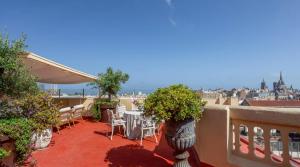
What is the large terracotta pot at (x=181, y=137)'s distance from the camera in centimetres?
446

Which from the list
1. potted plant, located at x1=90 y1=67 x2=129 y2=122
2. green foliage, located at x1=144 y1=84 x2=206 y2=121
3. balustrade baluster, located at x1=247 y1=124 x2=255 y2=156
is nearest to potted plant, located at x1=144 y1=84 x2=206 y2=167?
green foliage, located at x1=144 y1=84 x2=206 y2=121

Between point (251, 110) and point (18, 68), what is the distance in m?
4.03

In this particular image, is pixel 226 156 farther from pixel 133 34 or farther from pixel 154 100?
pixel 133 34

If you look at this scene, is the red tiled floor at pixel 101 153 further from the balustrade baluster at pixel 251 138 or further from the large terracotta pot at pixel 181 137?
the balustrade baluster at pixel 251 138

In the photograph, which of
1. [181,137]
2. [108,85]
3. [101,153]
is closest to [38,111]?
[101,153]

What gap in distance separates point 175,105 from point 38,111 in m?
2.44

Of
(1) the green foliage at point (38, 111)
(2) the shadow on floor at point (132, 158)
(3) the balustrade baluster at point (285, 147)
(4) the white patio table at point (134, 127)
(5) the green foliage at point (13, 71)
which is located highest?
(5) the green foliage at point (13, 71)

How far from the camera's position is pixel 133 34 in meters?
29.1

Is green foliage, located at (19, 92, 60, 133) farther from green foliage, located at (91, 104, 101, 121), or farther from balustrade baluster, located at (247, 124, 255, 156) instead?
green foliage, located at (91, 104, 101, 121)

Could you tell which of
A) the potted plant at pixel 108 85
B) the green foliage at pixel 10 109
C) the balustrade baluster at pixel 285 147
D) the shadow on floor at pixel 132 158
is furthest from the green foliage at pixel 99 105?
the balustrade baluster at pixel 285 147

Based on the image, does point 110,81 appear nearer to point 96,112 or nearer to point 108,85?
point 108,85

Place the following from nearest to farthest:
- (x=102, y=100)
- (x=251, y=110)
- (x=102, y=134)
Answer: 1. (x=251, y=110)
2. (x=102, y=134)
3. (x=102, y=100)

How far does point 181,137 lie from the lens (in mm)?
4453

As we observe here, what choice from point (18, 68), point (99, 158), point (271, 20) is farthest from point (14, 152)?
point (271, 20)
